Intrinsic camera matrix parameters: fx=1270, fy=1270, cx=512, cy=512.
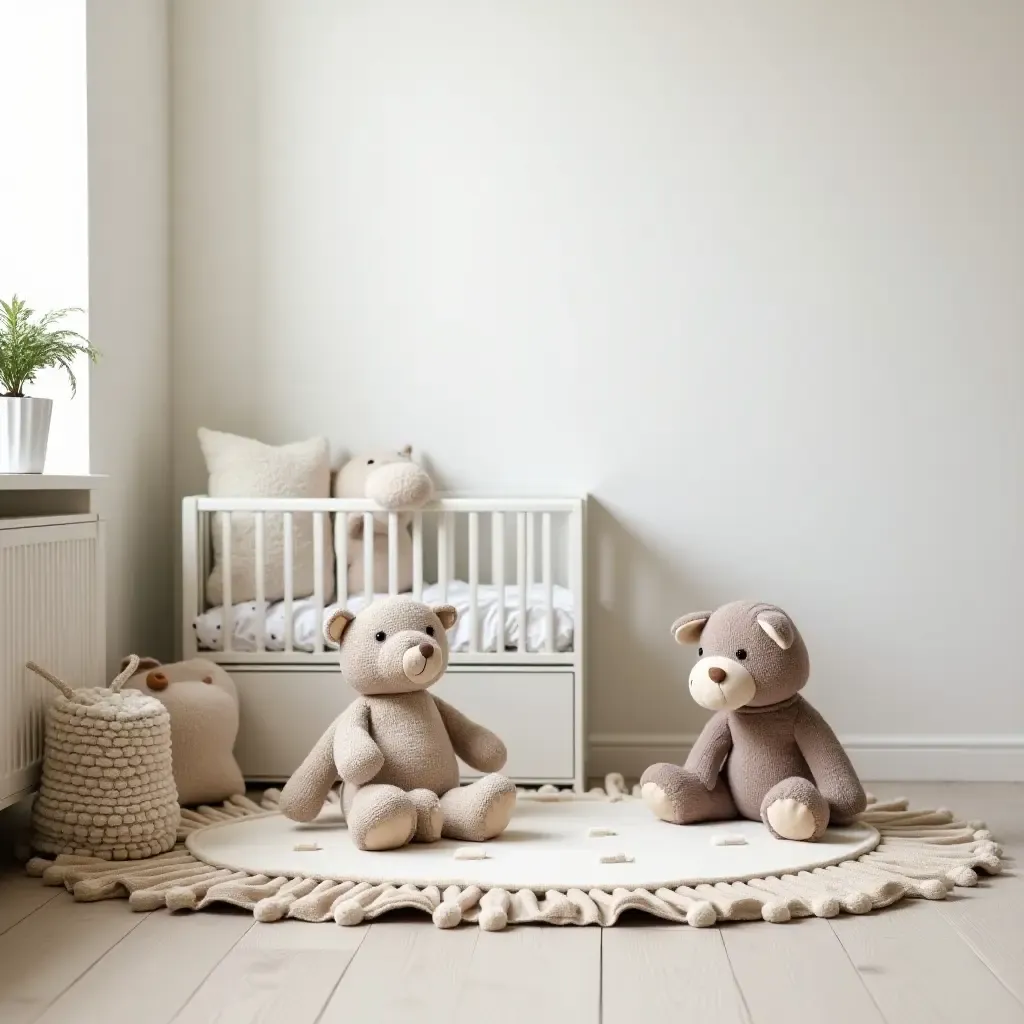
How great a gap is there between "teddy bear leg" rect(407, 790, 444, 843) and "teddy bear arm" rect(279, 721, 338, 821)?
0.19 metres

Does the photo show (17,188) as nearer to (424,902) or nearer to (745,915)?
(424,902)

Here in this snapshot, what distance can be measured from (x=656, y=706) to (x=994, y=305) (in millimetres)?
1217

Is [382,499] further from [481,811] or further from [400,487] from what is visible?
[481,811]

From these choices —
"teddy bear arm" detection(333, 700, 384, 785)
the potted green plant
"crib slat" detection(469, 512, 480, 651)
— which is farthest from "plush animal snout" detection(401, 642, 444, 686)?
the potted green plant

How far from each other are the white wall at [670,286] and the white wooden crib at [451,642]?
32cm

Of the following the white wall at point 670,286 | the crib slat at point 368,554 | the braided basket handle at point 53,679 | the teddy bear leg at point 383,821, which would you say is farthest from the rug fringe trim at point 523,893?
the white wall at point 670,286

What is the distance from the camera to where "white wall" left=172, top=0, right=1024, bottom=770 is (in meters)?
2.94

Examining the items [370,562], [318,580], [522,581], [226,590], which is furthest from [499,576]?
[226,590]

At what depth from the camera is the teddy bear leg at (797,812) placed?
2.14 metres

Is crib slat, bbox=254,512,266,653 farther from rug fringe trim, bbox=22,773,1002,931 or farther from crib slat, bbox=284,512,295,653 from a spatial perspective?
rug fringe trim, bbox=22,773,1002,931

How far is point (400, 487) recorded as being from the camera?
8.67 ft

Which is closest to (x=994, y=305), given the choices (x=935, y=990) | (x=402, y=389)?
(x=402, y=389)

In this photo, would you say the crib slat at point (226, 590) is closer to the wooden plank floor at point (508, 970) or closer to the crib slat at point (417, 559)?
Answer: the crib slat at point (417, 559)

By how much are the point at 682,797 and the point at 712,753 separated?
0.35 ft
